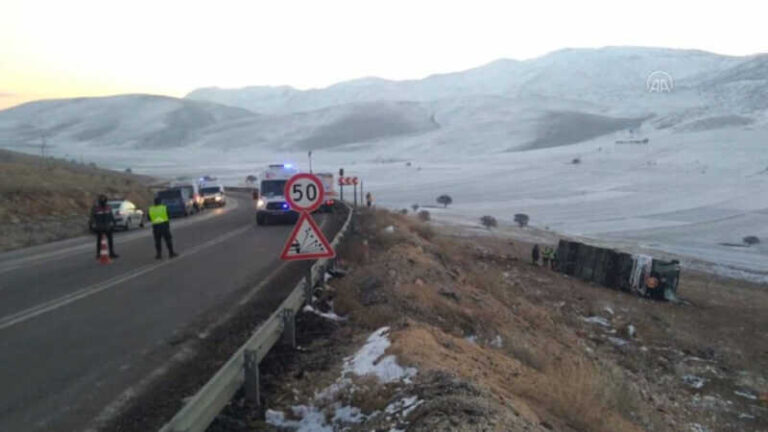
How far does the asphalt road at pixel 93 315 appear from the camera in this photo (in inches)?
251

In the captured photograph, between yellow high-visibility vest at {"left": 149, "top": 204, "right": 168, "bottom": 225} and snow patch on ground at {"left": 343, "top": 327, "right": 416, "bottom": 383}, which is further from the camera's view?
yellow high-visibility vest at {"left": 149, "top": 204, "right": 168, "bottom": 225}

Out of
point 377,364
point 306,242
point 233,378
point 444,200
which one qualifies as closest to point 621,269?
point 306,242

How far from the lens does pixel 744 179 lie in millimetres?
82625

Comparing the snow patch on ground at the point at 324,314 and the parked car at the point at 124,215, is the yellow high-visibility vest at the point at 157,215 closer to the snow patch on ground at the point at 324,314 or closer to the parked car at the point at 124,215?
the snow patch on ground at the point at 324,314

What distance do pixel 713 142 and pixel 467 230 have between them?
94008 millimetres

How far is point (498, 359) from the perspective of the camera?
8.09 m

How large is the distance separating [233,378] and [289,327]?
7.17 ft

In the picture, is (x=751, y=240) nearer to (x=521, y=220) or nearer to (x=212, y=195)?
(x=521, y=220)

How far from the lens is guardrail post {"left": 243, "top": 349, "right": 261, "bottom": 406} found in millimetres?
5945

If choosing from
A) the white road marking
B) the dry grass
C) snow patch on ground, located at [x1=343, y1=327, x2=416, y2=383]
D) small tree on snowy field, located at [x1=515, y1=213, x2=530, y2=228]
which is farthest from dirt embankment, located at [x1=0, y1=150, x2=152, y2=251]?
small tree on snowy field, located at [x1=515, y1=213, x2=530, y2=228]

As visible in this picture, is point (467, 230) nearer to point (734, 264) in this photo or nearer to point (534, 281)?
point (734, 264)

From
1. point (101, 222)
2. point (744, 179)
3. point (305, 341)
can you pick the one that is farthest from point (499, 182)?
point (305, 341)

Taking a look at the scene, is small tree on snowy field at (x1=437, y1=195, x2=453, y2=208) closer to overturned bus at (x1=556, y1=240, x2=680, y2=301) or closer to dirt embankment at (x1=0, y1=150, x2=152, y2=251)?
dirt embankment at (x1=0, y1=150, x2=152, y2=251)

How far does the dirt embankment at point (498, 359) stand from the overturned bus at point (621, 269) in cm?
125
